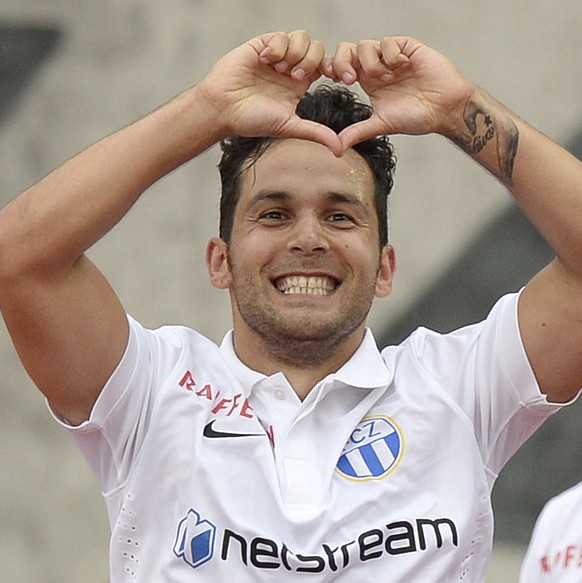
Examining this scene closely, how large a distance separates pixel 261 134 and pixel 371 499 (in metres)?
0.63

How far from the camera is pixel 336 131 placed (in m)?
2.84

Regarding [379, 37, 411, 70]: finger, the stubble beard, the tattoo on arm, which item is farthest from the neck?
[379, 37, 411, 70]: finger

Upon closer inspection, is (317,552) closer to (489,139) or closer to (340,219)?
(340,219)

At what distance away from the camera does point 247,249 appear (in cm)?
267

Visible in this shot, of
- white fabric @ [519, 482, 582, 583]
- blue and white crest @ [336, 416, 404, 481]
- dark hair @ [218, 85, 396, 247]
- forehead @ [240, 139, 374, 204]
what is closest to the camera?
white fabric @ [519, 482, 582, 583]

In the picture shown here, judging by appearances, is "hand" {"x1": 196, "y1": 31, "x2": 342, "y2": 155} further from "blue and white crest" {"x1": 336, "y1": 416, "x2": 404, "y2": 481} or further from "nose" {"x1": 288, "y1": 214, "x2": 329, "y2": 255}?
"blue and white crest" {"x1": 336, "y1": 416, "x2": 404, "y2": 481}

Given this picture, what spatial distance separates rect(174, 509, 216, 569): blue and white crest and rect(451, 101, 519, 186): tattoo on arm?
2.47 feet

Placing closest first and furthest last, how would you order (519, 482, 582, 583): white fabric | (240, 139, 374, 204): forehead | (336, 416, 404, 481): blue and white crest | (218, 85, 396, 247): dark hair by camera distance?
(519, 482, 582, 583): white fabric, (336, 416, 404, 481): blue and white crest, (240, 139, 374, 204): forehead, (218, 85, 396, 247): dark hair

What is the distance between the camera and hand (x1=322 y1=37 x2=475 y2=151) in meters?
2.42

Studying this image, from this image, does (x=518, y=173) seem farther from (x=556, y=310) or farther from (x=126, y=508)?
(x=126, y=508)

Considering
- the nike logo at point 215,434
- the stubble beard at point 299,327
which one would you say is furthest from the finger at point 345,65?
the nike logo at point 215,434

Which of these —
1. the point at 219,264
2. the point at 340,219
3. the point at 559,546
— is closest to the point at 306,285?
the point at 340,219

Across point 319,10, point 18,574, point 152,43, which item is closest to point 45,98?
point 152,43

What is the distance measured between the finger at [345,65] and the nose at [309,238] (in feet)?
0.95
